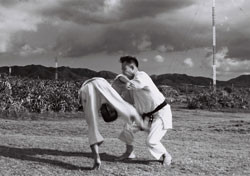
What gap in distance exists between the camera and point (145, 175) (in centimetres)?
536

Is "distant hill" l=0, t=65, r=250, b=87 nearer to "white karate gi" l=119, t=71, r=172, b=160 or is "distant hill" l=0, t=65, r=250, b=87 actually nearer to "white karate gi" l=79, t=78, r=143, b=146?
"white karate gi" l=119, t=71, r=172, b=160

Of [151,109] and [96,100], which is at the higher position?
[96,100]

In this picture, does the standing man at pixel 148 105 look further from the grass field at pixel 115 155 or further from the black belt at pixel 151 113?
the grass field at pixel 115 155

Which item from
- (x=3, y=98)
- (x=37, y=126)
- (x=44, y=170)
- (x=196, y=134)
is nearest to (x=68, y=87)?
(x=3, y=98)

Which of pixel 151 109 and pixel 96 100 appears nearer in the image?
pixel 96 100

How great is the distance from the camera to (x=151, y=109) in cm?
598

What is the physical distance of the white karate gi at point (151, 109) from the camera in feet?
18.8

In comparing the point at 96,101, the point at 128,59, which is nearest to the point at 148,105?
the point at 128,59

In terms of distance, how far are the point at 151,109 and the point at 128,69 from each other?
72cm

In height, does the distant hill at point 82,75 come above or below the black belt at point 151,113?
above

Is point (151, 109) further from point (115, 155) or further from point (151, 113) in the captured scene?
point (115, 155)

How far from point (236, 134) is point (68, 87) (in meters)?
8.81

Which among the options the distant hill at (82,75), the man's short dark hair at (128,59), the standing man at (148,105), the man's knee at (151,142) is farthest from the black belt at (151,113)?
the distant hill at (82,75)

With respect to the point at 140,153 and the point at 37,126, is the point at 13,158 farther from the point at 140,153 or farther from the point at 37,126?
the point at 37,126
